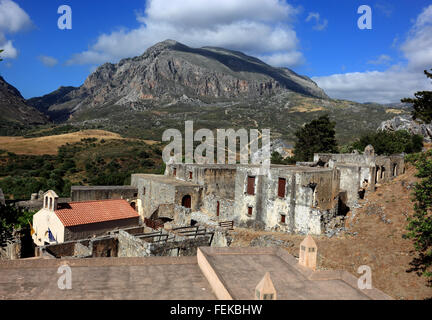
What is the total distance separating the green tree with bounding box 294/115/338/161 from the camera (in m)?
48.2

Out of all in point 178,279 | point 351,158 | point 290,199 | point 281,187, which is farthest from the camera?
point 351,158

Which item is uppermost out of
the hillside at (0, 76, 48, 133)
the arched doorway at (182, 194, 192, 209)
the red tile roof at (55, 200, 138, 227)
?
the hillside at (0, 76, 48, 133)

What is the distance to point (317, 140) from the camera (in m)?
48.5

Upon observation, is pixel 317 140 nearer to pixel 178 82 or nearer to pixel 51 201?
pixel 51 201

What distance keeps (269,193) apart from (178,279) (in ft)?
50.2

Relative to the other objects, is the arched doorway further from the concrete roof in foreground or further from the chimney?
the concrete roof in foreground

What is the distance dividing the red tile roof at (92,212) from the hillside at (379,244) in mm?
12284

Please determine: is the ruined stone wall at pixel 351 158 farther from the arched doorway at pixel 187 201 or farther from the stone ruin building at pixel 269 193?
the arched doorway at pixel 187 201

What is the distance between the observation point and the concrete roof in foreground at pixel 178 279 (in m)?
10.0

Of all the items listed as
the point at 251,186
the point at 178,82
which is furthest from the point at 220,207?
the point at 178,82

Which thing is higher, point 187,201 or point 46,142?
point 46,142

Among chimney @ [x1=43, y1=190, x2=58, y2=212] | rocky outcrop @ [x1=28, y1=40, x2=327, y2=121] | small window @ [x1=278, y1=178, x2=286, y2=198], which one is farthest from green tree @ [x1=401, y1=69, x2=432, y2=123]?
rocky outcrop @ [x1=28, y1=40, x2=327, y2=121]

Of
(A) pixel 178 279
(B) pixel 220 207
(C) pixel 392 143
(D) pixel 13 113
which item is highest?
(D) pixel 13 113

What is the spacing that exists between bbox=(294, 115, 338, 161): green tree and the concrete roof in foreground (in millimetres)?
36262
